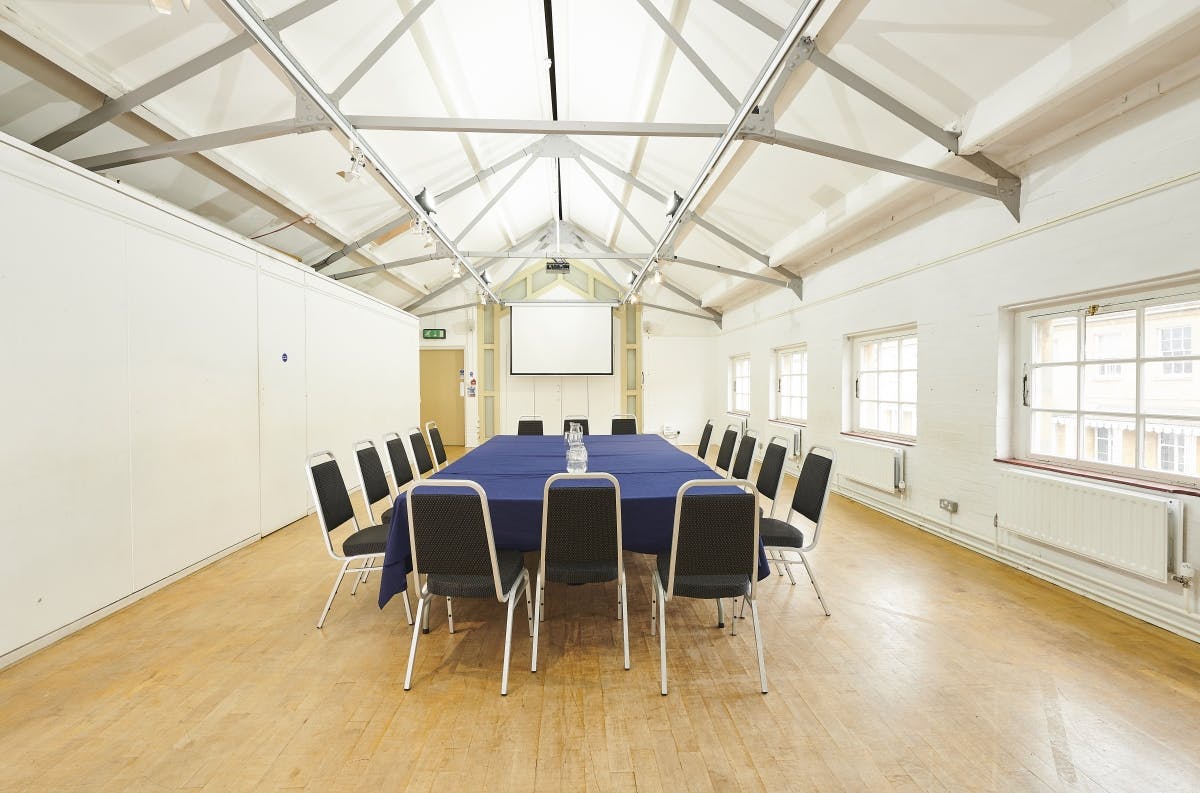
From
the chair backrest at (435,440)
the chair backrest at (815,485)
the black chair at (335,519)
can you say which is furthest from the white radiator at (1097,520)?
the chair backrest at (435,440)

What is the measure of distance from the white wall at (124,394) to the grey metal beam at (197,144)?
42cm

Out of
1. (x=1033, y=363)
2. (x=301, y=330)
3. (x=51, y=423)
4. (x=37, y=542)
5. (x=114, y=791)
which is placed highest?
(x=301, y=330)

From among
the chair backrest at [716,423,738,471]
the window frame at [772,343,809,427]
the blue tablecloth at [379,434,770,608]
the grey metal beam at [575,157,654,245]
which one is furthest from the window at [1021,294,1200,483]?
the grey metal beam at [575,157,654,245]

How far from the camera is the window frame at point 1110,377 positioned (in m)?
2.52

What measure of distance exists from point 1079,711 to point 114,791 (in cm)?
353

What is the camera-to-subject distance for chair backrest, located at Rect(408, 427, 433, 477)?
3.99 metres

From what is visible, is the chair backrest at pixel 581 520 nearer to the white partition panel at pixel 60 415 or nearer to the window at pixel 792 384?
the white partition panel at pixel 60 415

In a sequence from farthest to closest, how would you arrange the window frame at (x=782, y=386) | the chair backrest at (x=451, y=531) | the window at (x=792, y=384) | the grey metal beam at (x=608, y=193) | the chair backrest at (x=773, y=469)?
the window at (x=792, y=384) → the window frame at (x=782, y=386) → the grey metal beam at (x=608, y=193) → the chair backrest at (x=773, y=469) → the chair backrest at (x=451, y=531)

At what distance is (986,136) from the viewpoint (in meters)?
2.94

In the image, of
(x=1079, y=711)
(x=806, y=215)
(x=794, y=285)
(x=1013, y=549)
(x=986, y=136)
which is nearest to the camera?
(x=1079, y=711)

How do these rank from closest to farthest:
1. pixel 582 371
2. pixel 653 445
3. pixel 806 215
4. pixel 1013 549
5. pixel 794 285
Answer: pixel 1013 549 < pixel 653 445 < pixel 806 215 < pixel 794 285 < pixel 582 371

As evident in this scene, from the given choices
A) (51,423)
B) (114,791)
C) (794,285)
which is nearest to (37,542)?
(51,423)

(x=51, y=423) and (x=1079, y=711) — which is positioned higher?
(x=51, y=423)

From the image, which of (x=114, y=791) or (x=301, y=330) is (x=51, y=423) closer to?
(x=114, y=791)
